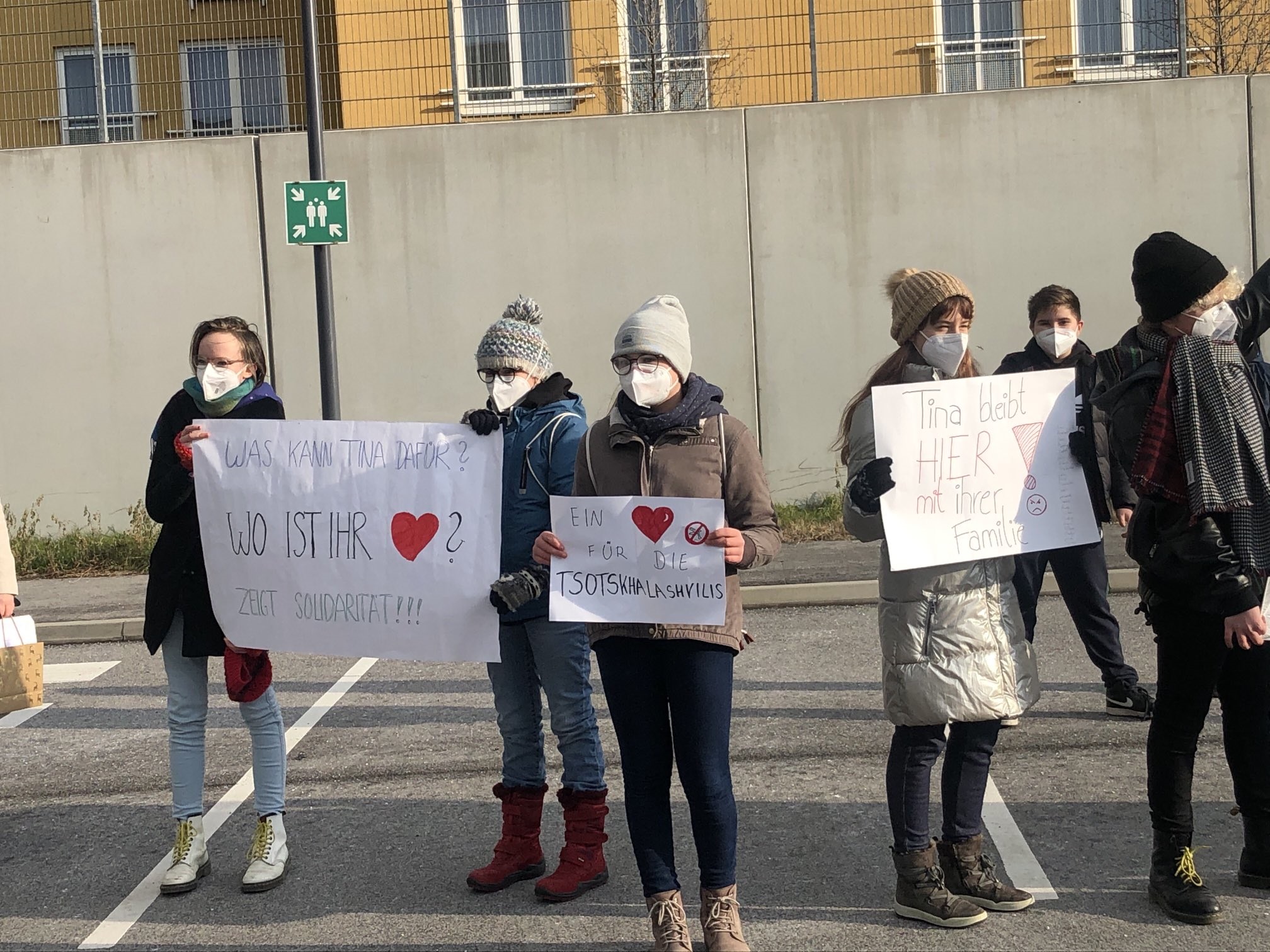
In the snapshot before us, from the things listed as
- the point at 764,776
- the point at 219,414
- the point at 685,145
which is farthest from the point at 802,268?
the point at 219,414

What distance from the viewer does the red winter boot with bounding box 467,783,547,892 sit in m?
4.57

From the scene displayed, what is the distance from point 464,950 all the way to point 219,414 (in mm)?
1990

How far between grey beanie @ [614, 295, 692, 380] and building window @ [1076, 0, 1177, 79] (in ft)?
36.9

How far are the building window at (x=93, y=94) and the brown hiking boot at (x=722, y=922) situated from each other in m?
12.6

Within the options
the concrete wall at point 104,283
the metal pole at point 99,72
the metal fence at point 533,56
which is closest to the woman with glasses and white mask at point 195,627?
the concrete wall at point 104,283

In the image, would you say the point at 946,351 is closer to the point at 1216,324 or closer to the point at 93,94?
the point at 1216,324

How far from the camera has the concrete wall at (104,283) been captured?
1366cm

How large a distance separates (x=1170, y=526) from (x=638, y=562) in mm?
1529

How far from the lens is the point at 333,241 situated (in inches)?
448

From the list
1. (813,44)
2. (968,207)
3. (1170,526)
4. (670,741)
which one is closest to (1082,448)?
(1170,526)

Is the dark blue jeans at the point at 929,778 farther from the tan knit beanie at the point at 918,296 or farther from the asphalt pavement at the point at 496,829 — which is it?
the tan knit beanie at the point at 918,296

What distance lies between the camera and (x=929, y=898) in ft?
13.4

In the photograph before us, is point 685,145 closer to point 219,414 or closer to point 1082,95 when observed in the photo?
point 1082,95

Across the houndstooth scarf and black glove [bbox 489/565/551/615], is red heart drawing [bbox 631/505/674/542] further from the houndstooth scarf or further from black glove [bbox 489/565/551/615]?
the houndstooth scarf
